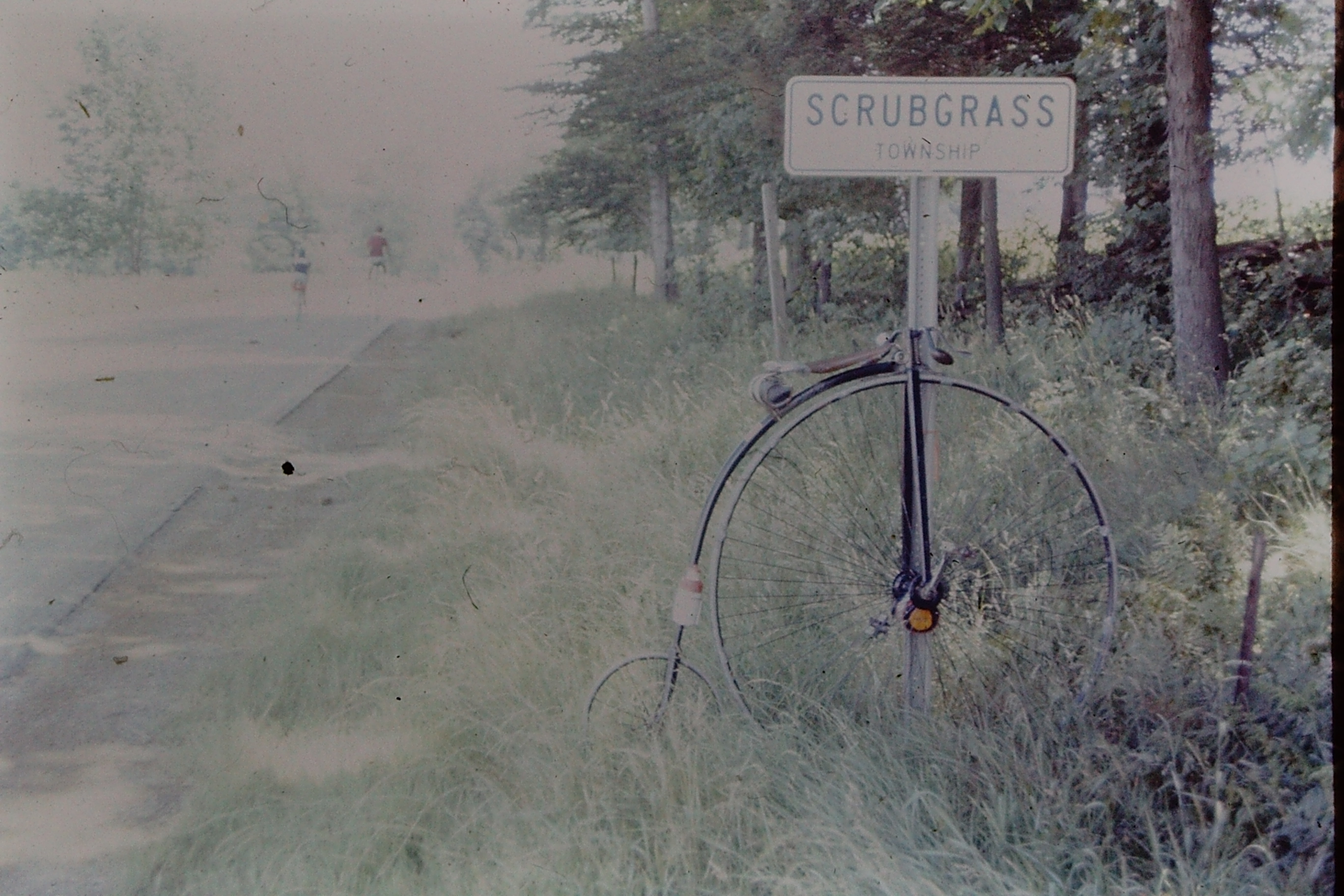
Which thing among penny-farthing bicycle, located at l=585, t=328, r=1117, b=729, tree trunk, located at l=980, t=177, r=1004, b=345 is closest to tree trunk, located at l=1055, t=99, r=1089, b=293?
tree trunk, located at l=980, t=177, r=1004, b=345

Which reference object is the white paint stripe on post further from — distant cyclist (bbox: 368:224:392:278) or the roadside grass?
distant cyclist (bbox: 368:224:392:278)

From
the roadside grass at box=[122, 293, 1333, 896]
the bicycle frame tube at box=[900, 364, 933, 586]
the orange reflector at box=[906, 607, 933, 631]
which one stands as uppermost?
the bicycle frame tube at box=[900, 364, 933, 586]

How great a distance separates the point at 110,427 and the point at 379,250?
1.43 m

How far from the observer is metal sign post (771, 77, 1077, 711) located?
2.26 metres

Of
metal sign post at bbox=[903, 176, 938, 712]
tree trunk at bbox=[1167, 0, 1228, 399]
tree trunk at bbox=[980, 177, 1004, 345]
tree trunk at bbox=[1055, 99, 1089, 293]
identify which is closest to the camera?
metal sign post at bbox=[903, 176, 938, 712]

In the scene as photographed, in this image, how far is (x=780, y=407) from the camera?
96.7 inches

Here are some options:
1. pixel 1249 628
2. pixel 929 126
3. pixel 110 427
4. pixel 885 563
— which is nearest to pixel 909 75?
pixel 929 126

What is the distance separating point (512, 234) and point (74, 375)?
1.49m

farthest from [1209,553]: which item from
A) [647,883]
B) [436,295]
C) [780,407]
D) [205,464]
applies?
[205,464]

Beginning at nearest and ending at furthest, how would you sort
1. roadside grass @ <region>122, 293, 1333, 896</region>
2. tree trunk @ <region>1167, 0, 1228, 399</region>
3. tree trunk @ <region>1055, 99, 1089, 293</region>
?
roadside grass @ <region>122, 293, 1333, 896</region>
tree trunk @ <region>1167, 0, 1228, 399</region>
tree trunk @ <region>1055, 99, 1089, 293</region>

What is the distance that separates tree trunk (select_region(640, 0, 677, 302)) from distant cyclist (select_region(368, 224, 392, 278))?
1.38 metres

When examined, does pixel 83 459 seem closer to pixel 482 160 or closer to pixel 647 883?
pixel 482 160

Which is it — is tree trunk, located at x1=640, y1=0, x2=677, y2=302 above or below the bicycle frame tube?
above

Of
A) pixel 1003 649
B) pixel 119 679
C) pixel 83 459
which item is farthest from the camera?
pixel 83 459
